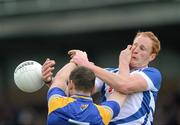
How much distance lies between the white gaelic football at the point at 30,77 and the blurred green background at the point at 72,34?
13.1 meters

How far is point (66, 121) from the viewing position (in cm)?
809

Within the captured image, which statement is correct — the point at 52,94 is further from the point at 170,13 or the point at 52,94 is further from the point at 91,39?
the point at 91,39

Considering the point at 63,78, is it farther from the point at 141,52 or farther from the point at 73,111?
the point at 141,52

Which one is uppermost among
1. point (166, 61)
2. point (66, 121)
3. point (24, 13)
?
point (24, 13)

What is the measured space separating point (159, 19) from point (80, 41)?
352 centimetres

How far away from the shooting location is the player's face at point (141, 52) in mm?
8828

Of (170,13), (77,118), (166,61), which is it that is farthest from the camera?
(166,61)

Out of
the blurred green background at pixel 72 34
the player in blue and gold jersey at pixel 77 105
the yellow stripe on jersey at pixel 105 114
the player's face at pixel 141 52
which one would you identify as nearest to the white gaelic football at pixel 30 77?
the player in blue and gold jersey at pixel 77 105

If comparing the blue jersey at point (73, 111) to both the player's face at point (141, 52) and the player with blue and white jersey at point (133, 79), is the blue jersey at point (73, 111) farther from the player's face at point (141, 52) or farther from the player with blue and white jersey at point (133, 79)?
the player's face at point (141, 52)

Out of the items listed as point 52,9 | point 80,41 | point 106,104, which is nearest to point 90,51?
point 80,41

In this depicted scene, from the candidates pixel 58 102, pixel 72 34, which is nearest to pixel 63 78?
pixel 58 102

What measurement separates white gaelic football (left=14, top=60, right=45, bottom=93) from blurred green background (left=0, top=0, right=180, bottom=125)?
517 inches

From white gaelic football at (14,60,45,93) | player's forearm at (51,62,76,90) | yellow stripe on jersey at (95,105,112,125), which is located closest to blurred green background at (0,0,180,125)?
white gaelic football at (14,60,45,93)

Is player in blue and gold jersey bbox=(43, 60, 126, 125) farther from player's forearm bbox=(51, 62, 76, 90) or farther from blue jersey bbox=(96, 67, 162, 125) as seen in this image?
blue jersey bbox=(96, 67, 162, 125)
